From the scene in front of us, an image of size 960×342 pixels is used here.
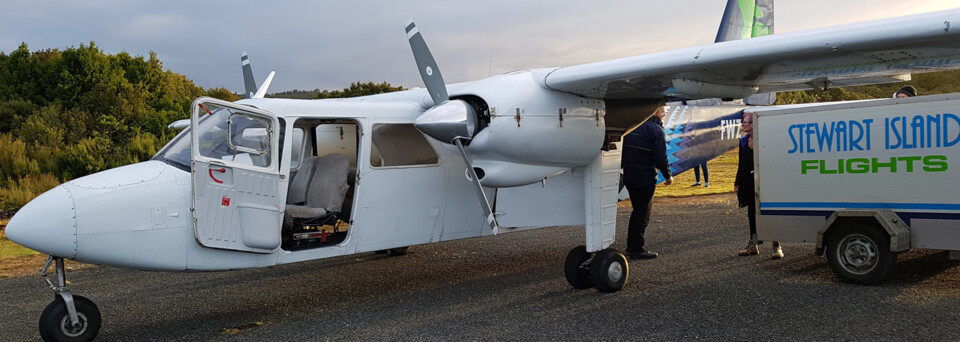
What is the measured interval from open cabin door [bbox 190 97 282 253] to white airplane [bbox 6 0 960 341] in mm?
11

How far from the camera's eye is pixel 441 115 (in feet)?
19.7

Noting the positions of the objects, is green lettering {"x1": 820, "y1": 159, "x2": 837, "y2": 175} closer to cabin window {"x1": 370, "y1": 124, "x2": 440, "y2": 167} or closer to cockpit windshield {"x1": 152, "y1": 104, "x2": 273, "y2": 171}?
cabin window {"x1": 370, "y1": 124, "x2": 440, "y2": 167}

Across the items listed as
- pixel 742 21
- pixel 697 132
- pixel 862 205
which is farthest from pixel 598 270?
pixel 697 132

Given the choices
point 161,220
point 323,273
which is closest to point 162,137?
point 323,273

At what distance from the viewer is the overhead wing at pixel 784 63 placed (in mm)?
4566

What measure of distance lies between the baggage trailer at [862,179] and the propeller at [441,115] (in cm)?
327

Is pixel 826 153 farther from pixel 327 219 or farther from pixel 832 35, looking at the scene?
pixel 327 219

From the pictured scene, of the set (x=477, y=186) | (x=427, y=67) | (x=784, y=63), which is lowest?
(x=477, y=186)

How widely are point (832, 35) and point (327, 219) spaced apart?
459 centimetres

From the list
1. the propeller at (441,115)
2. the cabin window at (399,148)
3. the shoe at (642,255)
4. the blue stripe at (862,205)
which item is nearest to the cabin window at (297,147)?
Result: the cabin window at (399,148)

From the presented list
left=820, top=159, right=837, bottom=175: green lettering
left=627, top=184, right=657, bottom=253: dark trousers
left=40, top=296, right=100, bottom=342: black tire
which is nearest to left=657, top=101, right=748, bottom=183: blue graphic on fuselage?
left=627, top=184, right=657, bottom=253: dark trousers

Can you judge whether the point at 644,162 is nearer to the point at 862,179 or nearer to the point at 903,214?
the point at 862,179

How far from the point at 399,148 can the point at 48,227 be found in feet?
9.86

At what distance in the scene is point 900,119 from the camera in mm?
6273
